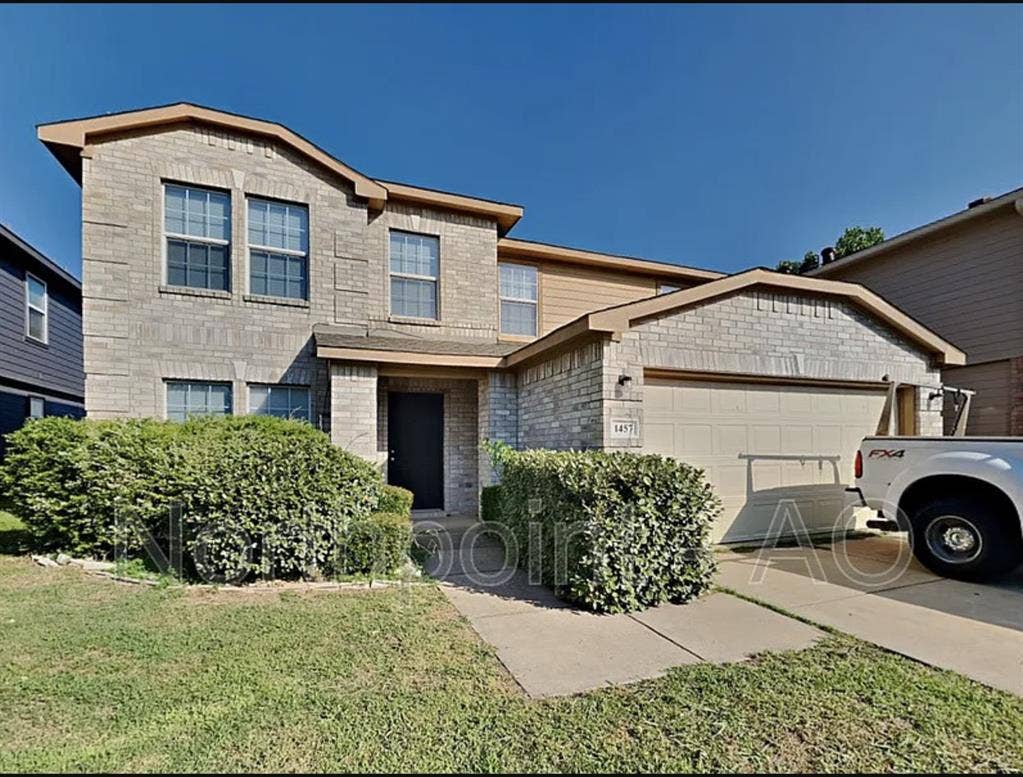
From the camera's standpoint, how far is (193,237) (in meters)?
8.65

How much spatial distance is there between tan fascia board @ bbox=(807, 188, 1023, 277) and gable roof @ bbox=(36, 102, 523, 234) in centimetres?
794

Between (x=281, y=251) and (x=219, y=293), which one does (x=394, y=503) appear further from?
(x=281, y=251)

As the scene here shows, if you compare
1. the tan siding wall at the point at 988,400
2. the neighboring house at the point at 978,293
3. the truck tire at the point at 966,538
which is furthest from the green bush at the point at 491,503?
the neighboring house at the point at 978,293

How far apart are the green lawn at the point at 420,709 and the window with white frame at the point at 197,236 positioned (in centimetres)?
599

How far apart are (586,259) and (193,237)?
296 inches

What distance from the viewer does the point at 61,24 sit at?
11.3 feet

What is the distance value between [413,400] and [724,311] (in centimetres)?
571

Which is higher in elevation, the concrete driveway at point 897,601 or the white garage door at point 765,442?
the white garage door at point 765,442

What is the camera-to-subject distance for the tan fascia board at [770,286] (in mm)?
6340

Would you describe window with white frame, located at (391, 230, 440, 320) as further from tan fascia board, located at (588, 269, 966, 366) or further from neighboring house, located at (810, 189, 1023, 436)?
neighboring house, located at (810, 189, 1023, 436)

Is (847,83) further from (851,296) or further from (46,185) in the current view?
(46,185)

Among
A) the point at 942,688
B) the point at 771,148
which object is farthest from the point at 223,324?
the point at 942,688

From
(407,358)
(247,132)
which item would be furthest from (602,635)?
(247,132)

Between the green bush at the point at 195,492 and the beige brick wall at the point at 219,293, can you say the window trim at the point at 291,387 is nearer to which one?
the beige brick wall at the point at 219,293
